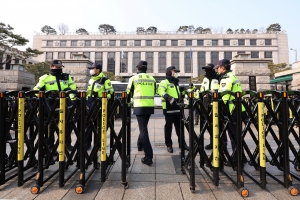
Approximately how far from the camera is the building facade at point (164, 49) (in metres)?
49.4

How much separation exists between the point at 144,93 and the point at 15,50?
32.1 meters

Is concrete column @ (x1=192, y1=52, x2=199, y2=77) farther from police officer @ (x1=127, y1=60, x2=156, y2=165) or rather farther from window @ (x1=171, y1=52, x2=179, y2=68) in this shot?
police officer @ (x1=127, y1=60, x2=156, y2=165)

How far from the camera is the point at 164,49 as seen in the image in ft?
163

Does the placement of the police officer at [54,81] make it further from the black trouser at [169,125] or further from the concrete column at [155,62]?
the concrete column at [155,62]

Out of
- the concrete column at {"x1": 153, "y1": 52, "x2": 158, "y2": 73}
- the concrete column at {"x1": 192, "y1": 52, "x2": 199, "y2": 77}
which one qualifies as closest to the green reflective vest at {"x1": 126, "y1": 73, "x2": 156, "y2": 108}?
the concrete column at {"x1": 153, "y1": 52, "x2": 158, "y2": 73}

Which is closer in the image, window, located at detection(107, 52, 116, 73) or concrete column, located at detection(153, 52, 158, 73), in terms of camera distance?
concrete column, located at detection(153, 52, 158, 73)

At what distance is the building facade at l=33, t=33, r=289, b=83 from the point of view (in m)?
49.4

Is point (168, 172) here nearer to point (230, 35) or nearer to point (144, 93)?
point (144, 93)

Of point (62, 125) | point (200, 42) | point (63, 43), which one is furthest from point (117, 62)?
point (62, 125)

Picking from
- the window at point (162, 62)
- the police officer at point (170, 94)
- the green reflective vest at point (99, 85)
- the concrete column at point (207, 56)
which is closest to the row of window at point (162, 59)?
the window at point (162, 62)

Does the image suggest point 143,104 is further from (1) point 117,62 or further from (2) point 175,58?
(1) point 117,62

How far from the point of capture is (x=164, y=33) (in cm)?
5131

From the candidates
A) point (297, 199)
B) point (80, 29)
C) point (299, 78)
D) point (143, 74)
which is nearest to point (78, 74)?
A: point (143, 74)

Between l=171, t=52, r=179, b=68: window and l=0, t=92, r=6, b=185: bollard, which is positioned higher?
l=171, t=52, r=179, b=68: window
